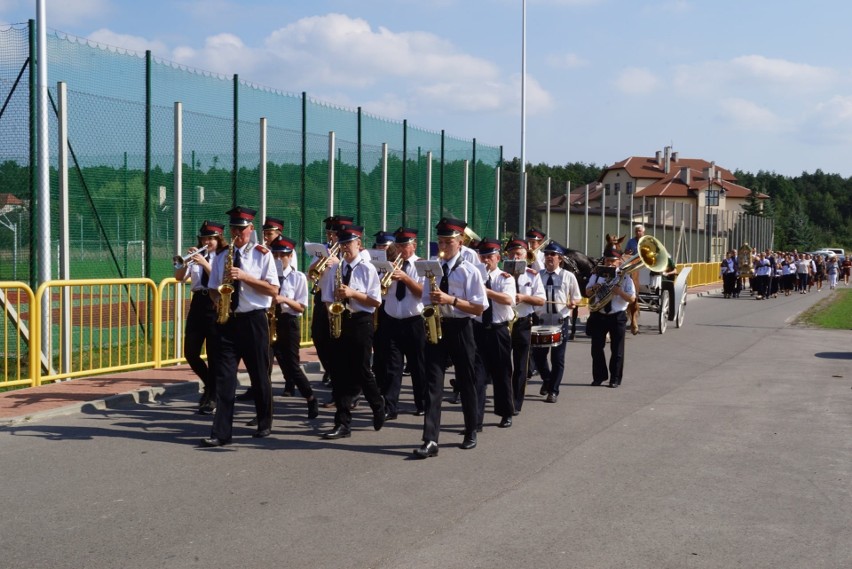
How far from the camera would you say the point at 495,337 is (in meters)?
9.33

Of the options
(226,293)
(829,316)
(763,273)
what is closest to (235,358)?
(226,293)

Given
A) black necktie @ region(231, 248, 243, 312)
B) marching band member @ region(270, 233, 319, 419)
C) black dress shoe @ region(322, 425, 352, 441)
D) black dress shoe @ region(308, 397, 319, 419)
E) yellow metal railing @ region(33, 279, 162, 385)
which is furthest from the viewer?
yellow metal railing @ region(33, 279, 162, 385)

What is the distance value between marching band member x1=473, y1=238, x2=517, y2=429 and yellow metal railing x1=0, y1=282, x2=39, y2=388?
5080 millimetres

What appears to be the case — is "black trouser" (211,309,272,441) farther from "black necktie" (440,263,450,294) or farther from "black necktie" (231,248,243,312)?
"black necktie" (440,263,450,294)

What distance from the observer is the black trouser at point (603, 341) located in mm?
12492

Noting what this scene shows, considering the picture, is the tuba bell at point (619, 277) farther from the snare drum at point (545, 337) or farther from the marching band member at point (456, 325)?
the marching band member at point (456, 325)

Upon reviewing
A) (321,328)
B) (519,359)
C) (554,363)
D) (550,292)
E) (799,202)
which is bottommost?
(554,363)

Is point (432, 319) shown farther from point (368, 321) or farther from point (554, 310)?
point (554, 310)

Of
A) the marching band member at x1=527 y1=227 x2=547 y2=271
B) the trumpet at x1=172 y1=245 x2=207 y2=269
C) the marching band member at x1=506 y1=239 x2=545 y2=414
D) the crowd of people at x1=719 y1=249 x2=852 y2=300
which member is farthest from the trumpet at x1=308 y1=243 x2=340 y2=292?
the crowd of people at x1=719 y1=249 x2=852 y2=300

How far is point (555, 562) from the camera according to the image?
540 centimetres

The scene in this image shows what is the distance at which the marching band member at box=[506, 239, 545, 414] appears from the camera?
407 inches

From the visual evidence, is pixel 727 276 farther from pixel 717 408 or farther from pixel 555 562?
pixel 555 562

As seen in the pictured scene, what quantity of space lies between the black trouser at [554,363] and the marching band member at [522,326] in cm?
83

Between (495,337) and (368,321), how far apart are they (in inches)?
48.3
